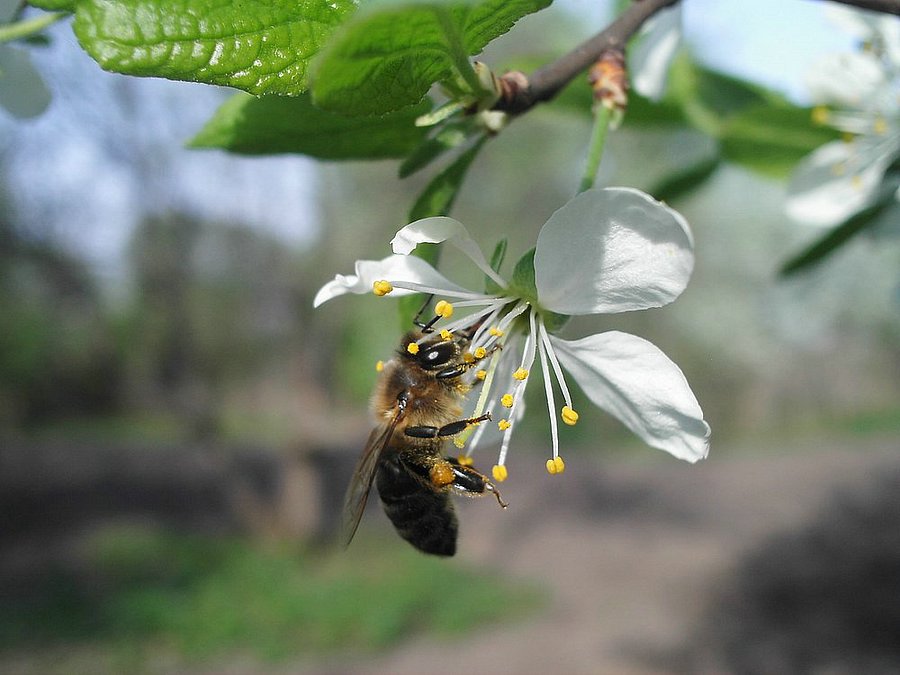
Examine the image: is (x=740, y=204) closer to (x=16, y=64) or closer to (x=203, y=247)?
(x=203, y=247)

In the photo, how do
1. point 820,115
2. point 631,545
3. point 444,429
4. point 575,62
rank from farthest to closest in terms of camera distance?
point 631,545
point 820,115
point 444,429
point 575,62

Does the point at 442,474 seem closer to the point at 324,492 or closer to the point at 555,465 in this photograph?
the point at 555,465

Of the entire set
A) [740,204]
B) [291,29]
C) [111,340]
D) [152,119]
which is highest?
[291,29]

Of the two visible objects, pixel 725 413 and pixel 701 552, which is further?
pixel 725 413

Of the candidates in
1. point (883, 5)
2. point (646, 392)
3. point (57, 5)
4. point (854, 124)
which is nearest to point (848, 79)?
point (854, 124)

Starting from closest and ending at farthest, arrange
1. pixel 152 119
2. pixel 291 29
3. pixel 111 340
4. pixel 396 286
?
1. pixel 291 29
2. pixel 396 286
3. pixel 152 119
4. pixel 111 340

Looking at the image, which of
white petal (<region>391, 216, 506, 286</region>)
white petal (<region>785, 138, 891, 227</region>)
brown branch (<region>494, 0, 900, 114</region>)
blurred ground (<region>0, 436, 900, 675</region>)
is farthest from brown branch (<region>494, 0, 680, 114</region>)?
Answer: blurred ground (<region>0, 436, 900, 675</region>)

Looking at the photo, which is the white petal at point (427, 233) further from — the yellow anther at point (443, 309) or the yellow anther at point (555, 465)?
the yellow anther at point (555, 465)

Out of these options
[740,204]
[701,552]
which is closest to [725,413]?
[740,204]

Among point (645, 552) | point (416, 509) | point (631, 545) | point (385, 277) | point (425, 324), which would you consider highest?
point (385, 277)
